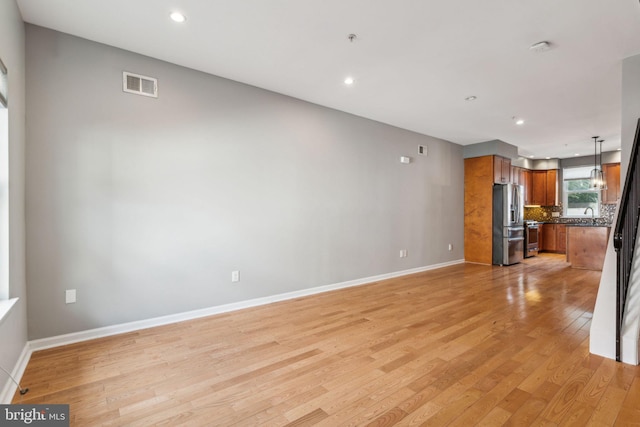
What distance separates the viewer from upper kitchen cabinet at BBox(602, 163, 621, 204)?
7.81m

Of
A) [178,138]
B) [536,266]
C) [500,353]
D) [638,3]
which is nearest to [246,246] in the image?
[178,138]

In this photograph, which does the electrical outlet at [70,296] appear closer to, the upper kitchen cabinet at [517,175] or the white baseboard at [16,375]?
the white baseboard at [16,375]

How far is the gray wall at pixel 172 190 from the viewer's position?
2.72m

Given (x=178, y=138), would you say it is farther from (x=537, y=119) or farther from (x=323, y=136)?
(x=537, y=119)

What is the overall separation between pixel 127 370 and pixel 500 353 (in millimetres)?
3006

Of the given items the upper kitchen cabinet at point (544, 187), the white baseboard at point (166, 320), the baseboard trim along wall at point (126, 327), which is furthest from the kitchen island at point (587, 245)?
the baseboard trim along wall at point (126, 327)

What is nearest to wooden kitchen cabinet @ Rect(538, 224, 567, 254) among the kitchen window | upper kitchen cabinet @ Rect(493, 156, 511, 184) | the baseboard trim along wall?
the kitchen window

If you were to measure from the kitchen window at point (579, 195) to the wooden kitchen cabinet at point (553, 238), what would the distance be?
55 centimetres

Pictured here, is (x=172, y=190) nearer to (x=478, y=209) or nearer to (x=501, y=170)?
(x=478, y=209)

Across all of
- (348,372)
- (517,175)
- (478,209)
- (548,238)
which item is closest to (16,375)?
(348,372)

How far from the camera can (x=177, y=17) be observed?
2.53m

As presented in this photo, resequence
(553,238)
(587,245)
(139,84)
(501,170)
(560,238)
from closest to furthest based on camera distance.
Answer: (139,84)
(587,245)
(501,170)
(560,238)
(553,238)

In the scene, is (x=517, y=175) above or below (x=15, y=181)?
above

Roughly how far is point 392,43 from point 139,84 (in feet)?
8.44
